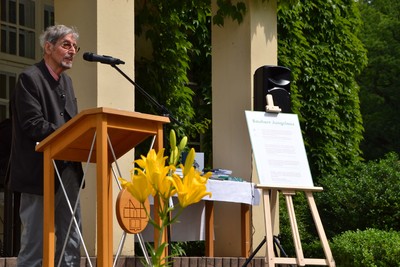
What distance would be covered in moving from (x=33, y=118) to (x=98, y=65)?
2563 mm

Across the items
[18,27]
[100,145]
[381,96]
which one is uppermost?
[381,96]

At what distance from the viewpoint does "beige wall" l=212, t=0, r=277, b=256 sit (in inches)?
349

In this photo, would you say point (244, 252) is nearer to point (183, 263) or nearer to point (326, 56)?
point (183, 263)

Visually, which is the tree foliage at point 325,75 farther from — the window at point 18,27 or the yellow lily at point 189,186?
the yellow lily at point 189,186

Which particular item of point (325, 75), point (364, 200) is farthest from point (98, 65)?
point (325, 75)

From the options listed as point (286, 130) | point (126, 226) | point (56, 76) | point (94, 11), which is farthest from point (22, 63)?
point (126, 226)

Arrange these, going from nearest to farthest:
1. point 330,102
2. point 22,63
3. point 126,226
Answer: point 126,226
point 22,63
point 330,102

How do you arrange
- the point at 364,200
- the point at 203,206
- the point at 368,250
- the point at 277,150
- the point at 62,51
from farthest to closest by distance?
1. the point at 364,200
2. the point at 203,206
3. the point at 368,250
4. the point at 277,150
5. the point at 62,51

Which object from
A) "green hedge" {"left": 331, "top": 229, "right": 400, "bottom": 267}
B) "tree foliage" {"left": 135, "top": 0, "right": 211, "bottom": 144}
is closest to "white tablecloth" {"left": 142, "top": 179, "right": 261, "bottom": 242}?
"green hedge" {"left": 331, "top": 229, "right": 400, "bottom": 267}

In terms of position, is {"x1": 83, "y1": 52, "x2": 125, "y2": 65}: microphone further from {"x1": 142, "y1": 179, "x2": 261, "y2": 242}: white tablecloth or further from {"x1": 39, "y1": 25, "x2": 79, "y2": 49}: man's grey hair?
{"x1": 142, "y1": 179, "x2": 261, "y2": 242}: white tablecloth

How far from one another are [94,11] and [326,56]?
561 cm

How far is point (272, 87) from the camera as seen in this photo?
26.2ft

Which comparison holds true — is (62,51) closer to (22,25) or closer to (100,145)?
(100,145)

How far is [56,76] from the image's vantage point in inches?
196
